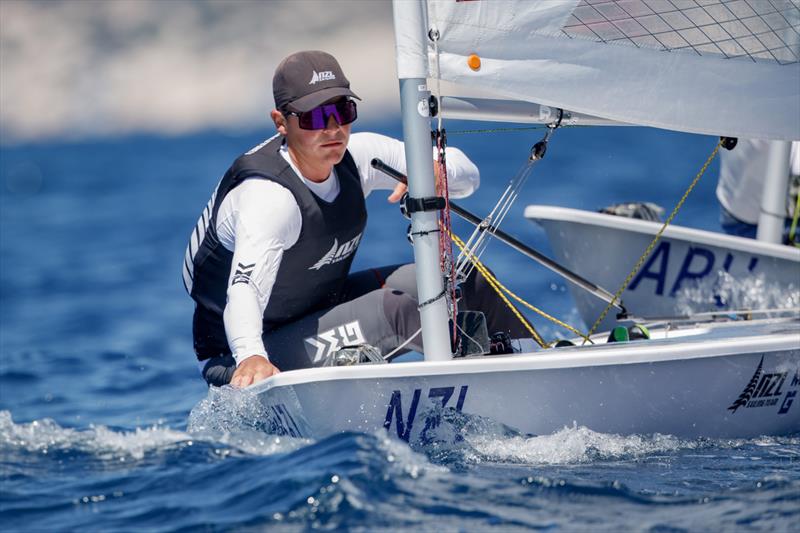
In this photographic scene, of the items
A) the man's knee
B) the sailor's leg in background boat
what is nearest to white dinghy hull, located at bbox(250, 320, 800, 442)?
the sailor's leg in background boat

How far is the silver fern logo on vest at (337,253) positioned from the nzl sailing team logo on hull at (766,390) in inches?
50.4

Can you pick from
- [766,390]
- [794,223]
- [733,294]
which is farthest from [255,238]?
[794,223]

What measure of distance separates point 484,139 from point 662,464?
17882mm

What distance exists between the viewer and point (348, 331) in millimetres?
3883

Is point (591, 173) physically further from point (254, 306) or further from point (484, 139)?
point (254, 306)

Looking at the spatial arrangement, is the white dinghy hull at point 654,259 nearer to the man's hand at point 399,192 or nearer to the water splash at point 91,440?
the man's hand at point 399,192

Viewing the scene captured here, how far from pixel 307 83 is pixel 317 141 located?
0.17 meters

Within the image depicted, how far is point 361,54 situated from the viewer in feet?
96.6

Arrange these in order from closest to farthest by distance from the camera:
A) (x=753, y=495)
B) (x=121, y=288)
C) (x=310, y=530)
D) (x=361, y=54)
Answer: (x=310, y=530) < (x=753, y=495) < (x=121, y=288) < (x=361, y=54)

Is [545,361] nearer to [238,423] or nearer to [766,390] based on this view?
[766,390]

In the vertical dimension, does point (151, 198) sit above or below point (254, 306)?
above

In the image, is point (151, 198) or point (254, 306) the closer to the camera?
point (254, 306)

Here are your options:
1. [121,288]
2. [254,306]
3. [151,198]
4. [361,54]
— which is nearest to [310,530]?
[254,306]

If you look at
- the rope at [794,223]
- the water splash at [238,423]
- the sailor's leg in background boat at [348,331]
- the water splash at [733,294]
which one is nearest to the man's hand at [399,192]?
the sailor's leg in background boat at [348,331]
